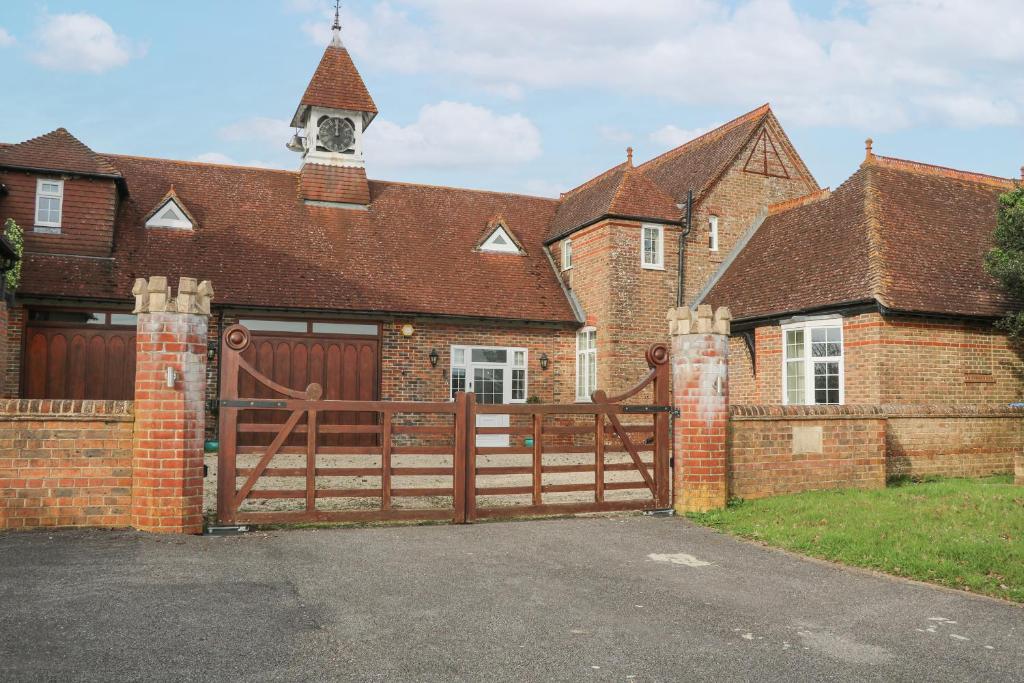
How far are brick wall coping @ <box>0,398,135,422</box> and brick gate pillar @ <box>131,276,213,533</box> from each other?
0.19 m

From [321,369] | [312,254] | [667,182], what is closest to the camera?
[321,369]

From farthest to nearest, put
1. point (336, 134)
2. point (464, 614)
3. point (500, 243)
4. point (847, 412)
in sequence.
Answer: point (336, 134) < point (500, 243) < point (847, 412) < point (464, 614)

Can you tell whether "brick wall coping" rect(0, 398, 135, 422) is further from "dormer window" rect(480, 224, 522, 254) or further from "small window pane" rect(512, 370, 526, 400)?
"dormer window" rect(480, 224, 522, 254)

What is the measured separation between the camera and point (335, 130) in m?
23.1

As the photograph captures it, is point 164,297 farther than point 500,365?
No

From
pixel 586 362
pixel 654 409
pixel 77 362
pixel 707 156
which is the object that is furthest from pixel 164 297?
pixel 707 156

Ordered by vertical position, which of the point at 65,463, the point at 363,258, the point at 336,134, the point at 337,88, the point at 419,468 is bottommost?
the point at 419,468

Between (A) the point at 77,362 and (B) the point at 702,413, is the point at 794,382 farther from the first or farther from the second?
(A) the point at 77,362

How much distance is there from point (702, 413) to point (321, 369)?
10869 mm

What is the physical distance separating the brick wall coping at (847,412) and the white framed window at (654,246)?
8.41 meters

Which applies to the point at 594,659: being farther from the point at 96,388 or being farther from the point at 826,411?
the point at 96,388

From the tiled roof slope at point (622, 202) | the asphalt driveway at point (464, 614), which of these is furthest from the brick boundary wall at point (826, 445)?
the tiled roof slope at point (622, 202)

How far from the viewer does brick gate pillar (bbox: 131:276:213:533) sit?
8.60 metres

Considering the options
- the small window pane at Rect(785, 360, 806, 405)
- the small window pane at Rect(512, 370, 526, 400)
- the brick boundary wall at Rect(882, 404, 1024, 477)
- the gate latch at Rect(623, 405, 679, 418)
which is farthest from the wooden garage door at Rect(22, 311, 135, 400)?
the brick boundary wall at Rect(882, 404, 1024, 477)
